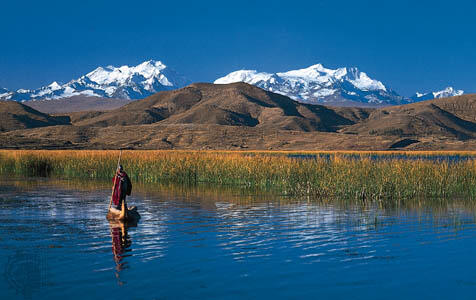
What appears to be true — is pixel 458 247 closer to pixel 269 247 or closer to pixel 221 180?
pixel 269 247

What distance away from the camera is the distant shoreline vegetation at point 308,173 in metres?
26.5

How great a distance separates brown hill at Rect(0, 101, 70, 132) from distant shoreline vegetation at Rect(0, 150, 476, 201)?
353 feet

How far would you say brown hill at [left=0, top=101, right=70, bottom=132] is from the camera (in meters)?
145

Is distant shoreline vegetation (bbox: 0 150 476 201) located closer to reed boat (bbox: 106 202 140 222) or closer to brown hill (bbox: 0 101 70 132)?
reed boat (bbox: 106 202 140 222)

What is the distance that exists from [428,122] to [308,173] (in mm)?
138415

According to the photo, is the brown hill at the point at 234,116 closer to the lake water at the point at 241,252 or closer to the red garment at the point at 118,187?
the lake water at the point at 241,252

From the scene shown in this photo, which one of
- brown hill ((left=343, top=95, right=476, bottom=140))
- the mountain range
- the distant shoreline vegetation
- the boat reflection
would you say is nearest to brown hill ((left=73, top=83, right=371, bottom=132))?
the mountain range

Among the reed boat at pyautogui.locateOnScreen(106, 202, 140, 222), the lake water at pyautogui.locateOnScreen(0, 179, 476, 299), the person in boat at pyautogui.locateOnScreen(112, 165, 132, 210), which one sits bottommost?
the lake water at pyautogui.locateOnScreen(0, 179, 476, 299)

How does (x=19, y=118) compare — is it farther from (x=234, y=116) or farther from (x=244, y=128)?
(x=244, y=128)

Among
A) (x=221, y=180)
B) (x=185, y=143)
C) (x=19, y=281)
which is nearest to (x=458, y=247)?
(x=19, y=281)

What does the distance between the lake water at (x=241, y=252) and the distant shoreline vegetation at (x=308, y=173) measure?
346 centimetres

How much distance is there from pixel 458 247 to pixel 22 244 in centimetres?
1032

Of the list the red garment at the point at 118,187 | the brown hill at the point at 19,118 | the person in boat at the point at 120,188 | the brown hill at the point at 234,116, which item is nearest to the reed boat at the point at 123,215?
the person in boat at the point at 120,188

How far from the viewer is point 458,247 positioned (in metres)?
14.8
